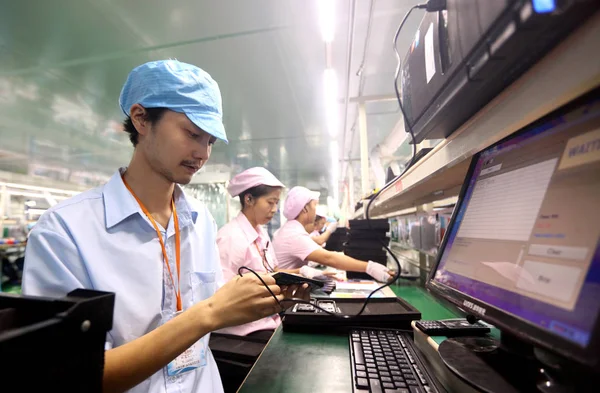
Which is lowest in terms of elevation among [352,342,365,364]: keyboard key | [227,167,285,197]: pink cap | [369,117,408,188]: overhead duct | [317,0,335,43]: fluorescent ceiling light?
[352,342,365,364]: keyboard key

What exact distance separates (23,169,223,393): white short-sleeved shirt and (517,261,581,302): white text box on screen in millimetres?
889

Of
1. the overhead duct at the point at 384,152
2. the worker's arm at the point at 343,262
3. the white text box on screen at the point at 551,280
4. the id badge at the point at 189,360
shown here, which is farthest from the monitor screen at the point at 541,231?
the overhead duct at the point at 384,152

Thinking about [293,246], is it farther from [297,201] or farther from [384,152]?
[384,152]

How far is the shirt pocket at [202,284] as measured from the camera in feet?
3.23

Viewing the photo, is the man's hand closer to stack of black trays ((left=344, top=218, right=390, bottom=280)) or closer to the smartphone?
the smartphone


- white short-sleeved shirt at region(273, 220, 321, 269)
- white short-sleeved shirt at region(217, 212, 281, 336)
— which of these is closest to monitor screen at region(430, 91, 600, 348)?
white short-sleeved shirt at region(217, 212, 281, 336)

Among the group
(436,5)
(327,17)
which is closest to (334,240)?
(327,17)

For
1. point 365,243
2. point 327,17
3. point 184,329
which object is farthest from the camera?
point 365,243

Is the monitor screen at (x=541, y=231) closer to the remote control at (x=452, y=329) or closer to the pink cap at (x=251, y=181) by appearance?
the remote control at (x=452, y=329)

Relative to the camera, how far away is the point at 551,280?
1.19 ft

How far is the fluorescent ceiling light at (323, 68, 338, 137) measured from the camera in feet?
7.81

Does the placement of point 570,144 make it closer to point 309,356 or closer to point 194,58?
point 309,356

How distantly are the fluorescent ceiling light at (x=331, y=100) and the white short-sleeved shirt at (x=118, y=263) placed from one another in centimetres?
191

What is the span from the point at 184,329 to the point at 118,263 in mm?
285
